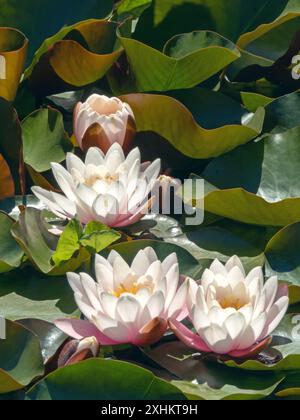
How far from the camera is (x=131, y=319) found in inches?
59.3

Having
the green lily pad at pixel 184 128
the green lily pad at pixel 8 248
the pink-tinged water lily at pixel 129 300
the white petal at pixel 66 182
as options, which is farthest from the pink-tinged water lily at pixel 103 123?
the pink-tinged water lily at pixel 129 300

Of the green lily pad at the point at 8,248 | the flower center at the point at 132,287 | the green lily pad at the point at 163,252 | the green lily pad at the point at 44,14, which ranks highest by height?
the green lily pad at the point at 44,14

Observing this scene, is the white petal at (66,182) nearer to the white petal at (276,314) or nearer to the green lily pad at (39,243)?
the green lily pad at (39,243)

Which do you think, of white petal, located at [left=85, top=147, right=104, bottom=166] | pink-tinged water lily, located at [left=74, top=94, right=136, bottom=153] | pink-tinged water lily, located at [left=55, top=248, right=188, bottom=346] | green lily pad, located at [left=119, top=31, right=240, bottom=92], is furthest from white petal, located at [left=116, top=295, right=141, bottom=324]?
green lily pad, located at [left=119, top=31, right=240, bottom=92]

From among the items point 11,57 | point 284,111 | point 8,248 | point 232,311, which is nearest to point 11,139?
point 11,57

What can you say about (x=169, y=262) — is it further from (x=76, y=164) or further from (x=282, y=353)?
(x=76, y=164)

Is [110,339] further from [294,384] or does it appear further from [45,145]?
[45,145]

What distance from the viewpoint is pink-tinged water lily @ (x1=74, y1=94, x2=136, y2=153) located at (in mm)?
1940

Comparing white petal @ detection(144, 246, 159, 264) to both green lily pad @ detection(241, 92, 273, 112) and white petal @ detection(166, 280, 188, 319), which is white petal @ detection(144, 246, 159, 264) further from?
green lily pad @ detection(241, 92, 273, 112)

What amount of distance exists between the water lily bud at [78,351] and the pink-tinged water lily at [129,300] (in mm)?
20

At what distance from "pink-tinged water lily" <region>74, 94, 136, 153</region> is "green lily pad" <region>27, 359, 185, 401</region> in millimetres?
641

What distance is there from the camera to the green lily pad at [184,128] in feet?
6.45

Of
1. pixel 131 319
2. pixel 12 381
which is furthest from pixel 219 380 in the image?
pixel 12 381

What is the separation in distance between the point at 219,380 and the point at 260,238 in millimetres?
459
